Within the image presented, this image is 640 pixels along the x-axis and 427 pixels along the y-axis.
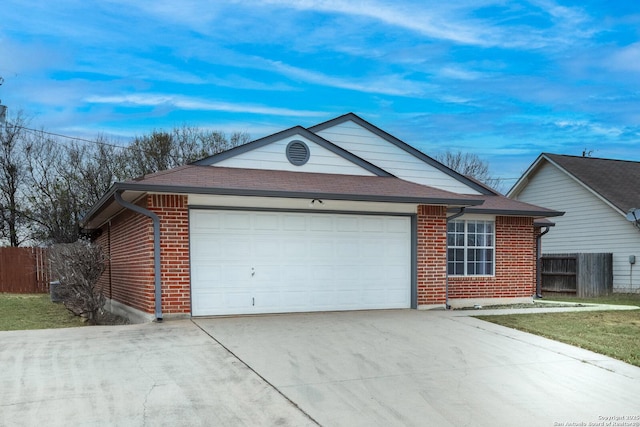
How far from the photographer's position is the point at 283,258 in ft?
34.9

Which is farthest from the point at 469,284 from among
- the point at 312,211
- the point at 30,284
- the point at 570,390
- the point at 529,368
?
the point at 30,284

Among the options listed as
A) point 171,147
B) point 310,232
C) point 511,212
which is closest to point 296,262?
point 310,232

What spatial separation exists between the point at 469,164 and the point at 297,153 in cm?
2836

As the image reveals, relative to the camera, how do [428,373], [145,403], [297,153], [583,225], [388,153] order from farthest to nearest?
[583,225] → [388,153] → [297,153] → [428,373] → [145,403]

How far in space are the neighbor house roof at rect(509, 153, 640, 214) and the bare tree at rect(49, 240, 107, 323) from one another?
17.9 meters

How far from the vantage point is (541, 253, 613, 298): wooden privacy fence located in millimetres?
19625

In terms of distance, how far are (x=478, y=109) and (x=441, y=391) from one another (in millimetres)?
20204

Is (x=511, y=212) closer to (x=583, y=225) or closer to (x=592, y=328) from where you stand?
(x=592, y=328)

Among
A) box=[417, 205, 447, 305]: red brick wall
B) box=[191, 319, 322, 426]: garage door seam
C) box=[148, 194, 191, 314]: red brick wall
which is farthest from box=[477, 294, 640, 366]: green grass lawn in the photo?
box=[148, 194, 191, 314]: red brick wall

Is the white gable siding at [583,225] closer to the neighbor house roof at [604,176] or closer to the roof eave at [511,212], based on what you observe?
the neighbor house roof at [604,176]

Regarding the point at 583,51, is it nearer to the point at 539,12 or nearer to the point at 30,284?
the point at 539,12

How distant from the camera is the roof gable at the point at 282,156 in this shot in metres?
11.5

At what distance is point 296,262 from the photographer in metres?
10.7

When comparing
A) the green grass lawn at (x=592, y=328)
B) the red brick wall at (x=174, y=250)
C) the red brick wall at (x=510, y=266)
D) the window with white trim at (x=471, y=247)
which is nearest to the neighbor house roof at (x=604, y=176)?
the red brick wall at (x=510, y=266)
